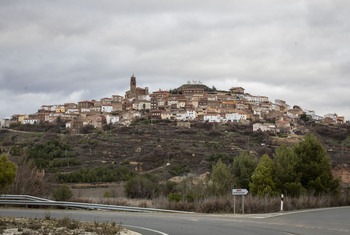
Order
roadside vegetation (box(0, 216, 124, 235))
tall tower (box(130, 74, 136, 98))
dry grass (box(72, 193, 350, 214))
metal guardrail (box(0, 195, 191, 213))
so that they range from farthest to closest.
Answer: tall tower (box(130, 74, 136, 98))
metal guardrail (box(0, 195, 191, 213))
dry grass (box(72, 193, 350, 214))
roadside vegetation (box(0, 216, 124, 235))

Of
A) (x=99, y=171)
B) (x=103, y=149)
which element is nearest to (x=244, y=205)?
(x=99, y=171)

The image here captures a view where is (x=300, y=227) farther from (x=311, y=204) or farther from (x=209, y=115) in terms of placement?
(x=209, y=115)

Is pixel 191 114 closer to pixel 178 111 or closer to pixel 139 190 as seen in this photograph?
pixel 178 111

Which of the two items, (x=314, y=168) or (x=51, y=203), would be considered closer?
(x=51, y=203)

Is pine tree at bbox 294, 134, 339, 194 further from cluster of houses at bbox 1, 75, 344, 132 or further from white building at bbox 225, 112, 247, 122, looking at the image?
white building at bbox 225, 112, 247, 122

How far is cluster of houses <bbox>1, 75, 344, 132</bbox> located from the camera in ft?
340

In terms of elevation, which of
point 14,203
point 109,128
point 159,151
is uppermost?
point 109,128

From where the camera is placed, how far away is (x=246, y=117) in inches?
4151

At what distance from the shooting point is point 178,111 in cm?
10450

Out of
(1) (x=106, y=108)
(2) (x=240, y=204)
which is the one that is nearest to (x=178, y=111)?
(1) (x=106, y=108)

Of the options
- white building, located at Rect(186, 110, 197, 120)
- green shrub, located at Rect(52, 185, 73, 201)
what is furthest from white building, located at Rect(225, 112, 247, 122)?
green shrub, located at Rect(52, 185, 73, 201)

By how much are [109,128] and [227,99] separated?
4305 centimetres

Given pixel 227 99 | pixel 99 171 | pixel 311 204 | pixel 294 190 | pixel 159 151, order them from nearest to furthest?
pixel 311 204
pixel 294 190
pixel 99 171
pixel 159 151
pixel 227 99

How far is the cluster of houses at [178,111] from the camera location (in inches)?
4075
